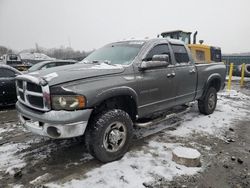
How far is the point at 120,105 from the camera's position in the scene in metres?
3.96

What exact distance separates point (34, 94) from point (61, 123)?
67 centimetres

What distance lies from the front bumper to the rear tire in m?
4.12

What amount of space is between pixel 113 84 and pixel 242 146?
9.66 feet

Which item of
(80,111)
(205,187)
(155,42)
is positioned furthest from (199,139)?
(80,111)

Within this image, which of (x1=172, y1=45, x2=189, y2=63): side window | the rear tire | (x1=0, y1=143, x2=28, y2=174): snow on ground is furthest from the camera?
the rear tire

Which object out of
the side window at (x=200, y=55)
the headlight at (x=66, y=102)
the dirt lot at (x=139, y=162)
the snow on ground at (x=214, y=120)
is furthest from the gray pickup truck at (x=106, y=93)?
the side window at (x=200, y=55)

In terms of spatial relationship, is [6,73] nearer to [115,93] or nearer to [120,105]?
[120,105]

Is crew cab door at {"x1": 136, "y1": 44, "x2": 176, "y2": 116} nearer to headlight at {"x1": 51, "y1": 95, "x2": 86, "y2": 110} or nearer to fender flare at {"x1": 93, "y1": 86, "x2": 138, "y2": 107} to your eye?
fender flare at {"x1": 93, "y1": 86, "x2": 138, "y2": 107}

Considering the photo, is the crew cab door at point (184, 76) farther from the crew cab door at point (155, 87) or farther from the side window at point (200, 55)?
the side window at point (200, 55)

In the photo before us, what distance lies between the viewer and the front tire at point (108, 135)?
334 cm

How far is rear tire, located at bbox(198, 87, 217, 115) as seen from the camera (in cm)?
633

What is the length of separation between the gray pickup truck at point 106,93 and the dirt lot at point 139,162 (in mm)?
379

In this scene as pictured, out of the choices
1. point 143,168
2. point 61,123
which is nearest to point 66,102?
point 61,123

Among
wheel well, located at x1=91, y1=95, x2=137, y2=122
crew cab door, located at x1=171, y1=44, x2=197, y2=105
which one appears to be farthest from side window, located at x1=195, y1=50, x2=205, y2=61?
wheel well, located at x1=91, y1=95, x2=137, y2=122
